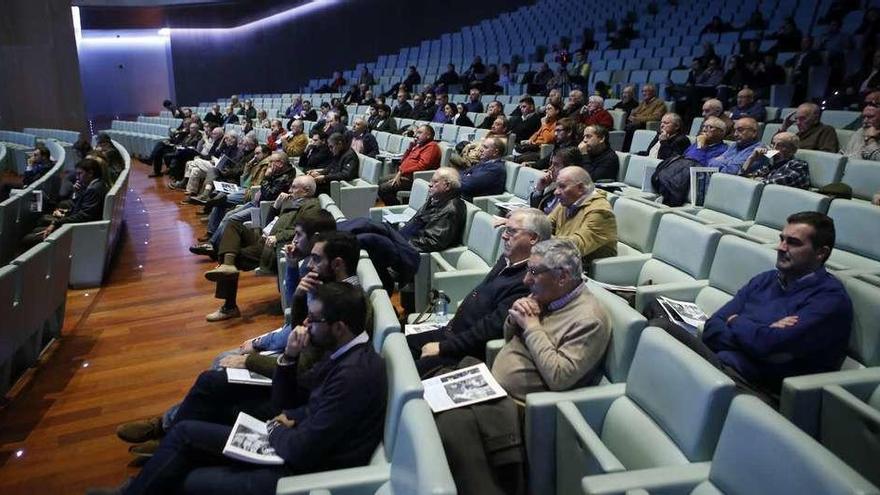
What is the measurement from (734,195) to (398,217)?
2.13m

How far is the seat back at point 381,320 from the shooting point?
6.54 ft

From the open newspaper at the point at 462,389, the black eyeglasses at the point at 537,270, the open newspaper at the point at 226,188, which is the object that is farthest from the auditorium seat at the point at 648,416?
the open newspaper at the point at 226,188

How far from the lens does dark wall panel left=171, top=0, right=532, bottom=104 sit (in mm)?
15742

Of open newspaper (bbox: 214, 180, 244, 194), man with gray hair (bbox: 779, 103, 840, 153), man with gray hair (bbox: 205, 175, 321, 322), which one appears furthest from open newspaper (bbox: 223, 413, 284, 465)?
man with gray hair (bbox: 779, 103, 840, 153)

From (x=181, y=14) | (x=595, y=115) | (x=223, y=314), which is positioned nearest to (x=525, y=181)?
(x=223, y=314)

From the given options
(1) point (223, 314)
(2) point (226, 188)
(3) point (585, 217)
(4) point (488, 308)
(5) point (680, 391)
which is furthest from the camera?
(2) point (226, 188)

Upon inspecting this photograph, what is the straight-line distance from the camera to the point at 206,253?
5.13 metres

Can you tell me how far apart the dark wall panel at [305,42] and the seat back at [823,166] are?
11.5 m

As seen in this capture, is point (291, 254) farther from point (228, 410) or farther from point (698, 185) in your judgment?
point (698, 185)

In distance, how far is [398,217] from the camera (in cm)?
438

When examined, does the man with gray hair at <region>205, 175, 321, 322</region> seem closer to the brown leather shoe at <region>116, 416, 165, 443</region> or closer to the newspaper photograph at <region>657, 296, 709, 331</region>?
the brown leather shoe at <region>116, 416, 165, 443</region>

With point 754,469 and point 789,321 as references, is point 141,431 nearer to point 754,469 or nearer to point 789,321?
point 754,469

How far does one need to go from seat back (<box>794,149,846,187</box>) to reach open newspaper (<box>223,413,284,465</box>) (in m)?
3.81

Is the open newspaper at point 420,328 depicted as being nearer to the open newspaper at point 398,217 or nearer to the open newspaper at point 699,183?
the open newspaper at point 398,217
